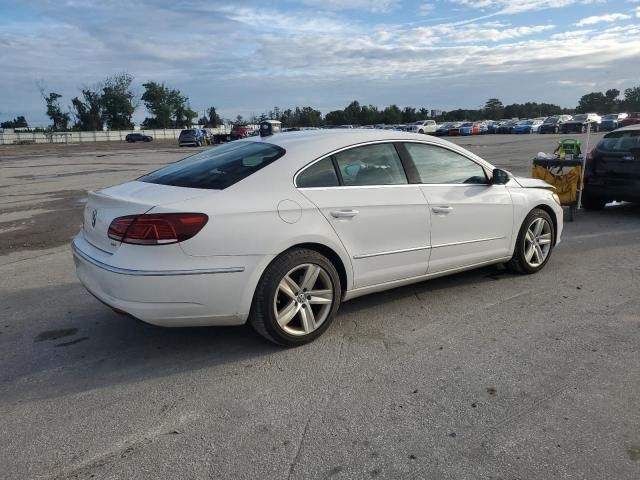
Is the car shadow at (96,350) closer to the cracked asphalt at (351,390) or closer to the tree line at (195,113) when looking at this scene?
the cracked asphalt at (351,390)

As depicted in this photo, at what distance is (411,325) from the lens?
4.41 metres

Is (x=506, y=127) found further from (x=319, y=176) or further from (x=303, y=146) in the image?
(x=319, y=176)

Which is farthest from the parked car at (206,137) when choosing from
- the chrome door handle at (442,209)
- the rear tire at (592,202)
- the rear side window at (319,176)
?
the rear side window at (319,176)

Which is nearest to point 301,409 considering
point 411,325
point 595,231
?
point 411,325

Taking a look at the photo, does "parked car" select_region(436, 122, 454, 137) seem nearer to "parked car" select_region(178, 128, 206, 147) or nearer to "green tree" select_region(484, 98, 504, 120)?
"parked car" select_region(178, 128, 206, 147)

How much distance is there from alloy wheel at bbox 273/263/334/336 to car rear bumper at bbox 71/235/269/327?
0.90 feet

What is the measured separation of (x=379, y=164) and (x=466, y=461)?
8.21 ft

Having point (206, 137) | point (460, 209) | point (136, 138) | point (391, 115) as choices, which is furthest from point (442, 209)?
point (391, 115)

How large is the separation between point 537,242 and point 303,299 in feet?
9.70

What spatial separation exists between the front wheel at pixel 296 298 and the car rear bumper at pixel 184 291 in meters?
0.11

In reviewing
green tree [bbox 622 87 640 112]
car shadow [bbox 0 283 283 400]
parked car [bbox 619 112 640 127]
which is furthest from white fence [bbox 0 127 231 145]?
green tree [bbox 622 87 640 112]

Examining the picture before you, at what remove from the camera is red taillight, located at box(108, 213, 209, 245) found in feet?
11.4

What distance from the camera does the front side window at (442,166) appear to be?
4.73m

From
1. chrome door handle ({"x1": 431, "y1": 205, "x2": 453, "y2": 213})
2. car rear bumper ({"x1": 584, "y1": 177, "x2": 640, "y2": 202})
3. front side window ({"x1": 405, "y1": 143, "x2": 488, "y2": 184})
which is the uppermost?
front side window ({"x1": 405, "y1": 143, "x2": 488, "y2": 184})
